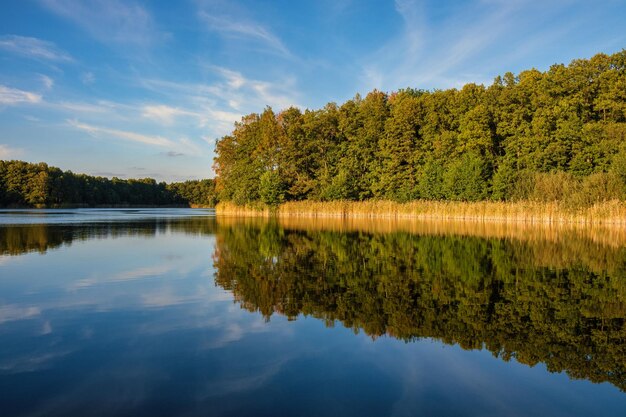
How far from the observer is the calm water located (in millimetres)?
4758

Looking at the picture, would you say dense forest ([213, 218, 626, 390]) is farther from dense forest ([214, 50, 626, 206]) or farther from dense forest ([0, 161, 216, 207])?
dense forest ([0, 161, 216, 207])

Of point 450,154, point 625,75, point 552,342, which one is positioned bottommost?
point 552,342

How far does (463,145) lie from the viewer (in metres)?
47.8

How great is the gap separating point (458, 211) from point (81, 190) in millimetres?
104763

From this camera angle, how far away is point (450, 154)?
160 feet

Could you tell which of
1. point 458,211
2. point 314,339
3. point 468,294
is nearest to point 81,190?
point 458,211

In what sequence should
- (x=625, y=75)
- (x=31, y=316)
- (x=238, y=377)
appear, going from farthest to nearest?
1. (x=625, y=75)
2. (x=31, y=316)
3. (x=238, y=377)

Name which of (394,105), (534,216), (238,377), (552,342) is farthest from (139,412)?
(394,105)

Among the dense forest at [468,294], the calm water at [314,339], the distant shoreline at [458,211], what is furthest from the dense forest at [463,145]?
the calm water at [314,339]

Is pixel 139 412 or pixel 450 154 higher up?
pixel 450 154

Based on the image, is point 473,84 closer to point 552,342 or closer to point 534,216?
point 534,216

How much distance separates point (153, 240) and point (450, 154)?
1417 inches

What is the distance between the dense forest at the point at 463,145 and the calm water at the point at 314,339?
1113 inches

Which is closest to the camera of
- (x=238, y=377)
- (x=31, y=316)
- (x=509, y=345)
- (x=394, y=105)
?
(x=238, y=377)
